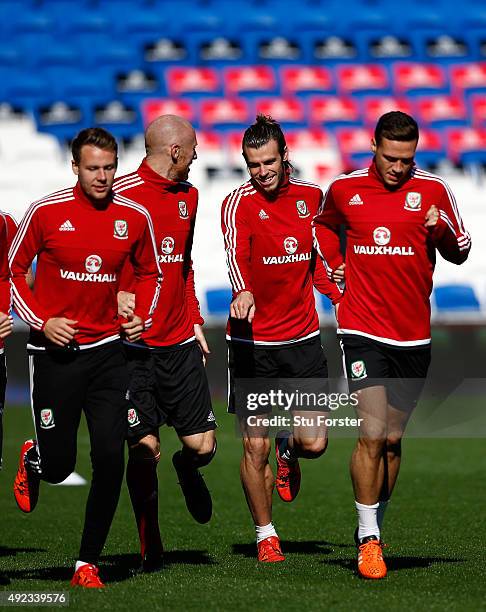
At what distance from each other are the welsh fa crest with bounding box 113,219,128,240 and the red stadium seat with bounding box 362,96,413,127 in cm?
1378

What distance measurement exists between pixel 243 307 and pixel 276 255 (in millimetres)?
698

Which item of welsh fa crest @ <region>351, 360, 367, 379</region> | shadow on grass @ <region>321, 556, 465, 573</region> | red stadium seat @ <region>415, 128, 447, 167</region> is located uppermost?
red stadium seat @ <region>415, 128, 447, 167</region>

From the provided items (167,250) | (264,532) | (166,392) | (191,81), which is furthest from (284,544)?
(191,81)

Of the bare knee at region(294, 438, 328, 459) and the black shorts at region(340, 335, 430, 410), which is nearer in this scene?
the black shorts at region(340, 335, 430, 410)

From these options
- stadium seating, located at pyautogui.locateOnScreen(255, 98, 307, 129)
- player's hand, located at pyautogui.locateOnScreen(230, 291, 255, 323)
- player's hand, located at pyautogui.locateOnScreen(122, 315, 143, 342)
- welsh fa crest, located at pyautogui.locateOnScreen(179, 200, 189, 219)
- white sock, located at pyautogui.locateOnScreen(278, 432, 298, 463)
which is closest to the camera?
player's hand, located at pyautogui.locateOnScreen(122, 315, 143, 342)

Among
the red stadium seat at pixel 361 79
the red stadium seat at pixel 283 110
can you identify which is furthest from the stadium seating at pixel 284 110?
the red stadium seat at pixel 361 79

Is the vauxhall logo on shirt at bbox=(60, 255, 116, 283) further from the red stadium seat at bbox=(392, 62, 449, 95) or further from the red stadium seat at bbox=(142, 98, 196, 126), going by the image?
the red stadium seat at bbox=(392, 62, 449, 95)

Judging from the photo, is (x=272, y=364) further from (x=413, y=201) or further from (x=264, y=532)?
(x=413, y=201)

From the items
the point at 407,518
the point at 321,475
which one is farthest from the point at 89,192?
the point at 321,475

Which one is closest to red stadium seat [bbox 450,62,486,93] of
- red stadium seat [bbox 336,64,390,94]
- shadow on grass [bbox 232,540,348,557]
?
red stadium seat [bbox 336,64,390,94]

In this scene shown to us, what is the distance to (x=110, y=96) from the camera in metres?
A: 19.1

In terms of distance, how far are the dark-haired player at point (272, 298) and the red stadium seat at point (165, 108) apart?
38.4ft

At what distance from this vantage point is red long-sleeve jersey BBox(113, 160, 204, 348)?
22.3ft

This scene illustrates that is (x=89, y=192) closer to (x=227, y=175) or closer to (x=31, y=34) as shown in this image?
(x=227, y=175)
